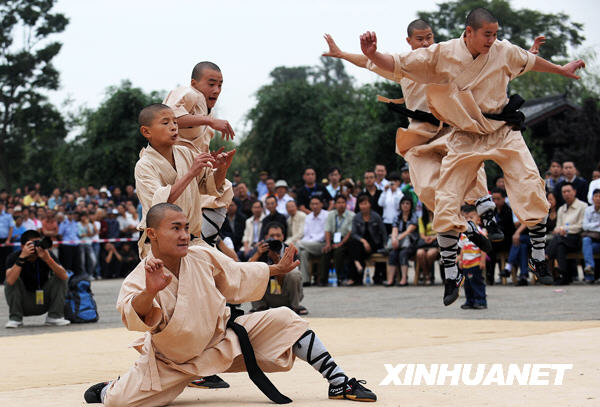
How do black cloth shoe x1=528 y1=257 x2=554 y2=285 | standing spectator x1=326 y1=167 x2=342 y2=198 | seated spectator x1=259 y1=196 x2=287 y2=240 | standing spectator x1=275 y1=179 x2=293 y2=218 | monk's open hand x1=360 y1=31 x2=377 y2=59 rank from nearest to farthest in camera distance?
monk's open hand x1=360 y1=31 x2=377 y2=59 → black cloth shoe x1=528 y1=257 x2=554 y2=285 → seated spectator x1=259 y1=196 x2=287 y2=240 → standing spectator x1=275 y1=179 x2=293 y2=218 → standing spectator x1=326 y1=167 x2=342 y2=198

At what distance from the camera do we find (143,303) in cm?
495

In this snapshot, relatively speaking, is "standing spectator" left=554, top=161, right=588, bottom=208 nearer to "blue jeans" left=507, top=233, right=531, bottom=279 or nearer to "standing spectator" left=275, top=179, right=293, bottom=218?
"blue jeans" left=507, top=233, right=531, bottom=279

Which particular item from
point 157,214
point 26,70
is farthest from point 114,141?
point 157,214

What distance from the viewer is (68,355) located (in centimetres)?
810

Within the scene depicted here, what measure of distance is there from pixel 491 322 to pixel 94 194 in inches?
634

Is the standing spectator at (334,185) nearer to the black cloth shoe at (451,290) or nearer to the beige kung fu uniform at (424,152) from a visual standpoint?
the beige kung fu uniform at (424,152)

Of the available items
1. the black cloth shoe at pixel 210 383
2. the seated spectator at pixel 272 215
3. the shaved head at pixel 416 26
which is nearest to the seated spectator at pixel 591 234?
the seated spectator at pixel 272 215

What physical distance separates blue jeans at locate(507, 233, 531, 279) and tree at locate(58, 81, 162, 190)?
21.5 m

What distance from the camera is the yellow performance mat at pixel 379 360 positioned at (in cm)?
525

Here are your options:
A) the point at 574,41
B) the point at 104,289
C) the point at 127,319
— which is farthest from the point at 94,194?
the point at 574,41

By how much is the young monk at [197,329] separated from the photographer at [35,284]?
5757mm

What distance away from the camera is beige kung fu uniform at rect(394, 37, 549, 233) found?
7480mm

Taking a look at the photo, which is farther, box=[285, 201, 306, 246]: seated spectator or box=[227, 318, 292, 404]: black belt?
box=[285, 201, 306, 246]: seated spectator

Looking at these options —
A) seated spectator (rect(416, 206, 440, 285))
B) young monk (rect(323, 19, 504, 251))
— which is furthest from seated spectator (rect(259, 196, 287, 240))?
young monk (rect(323, 19, 504, 251))
